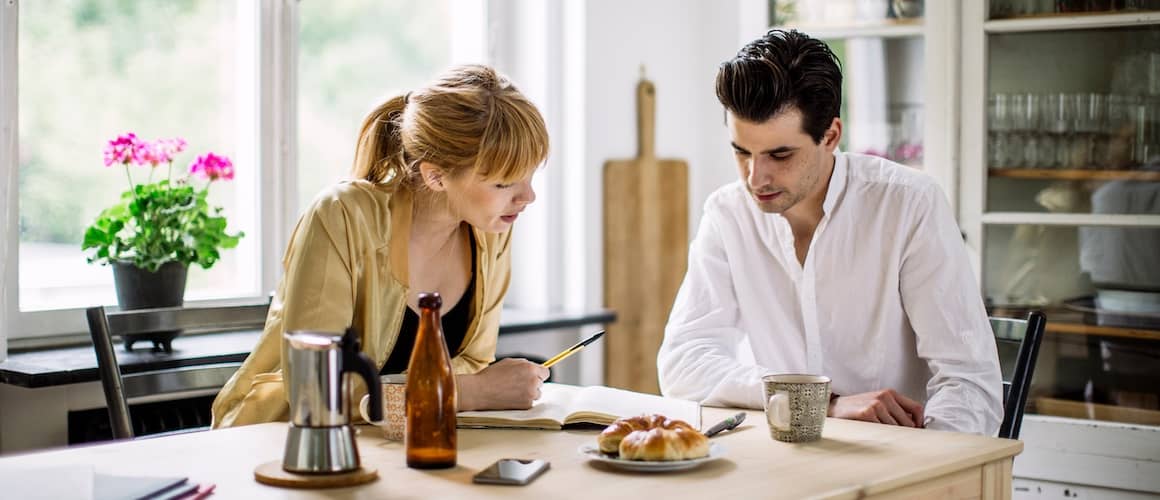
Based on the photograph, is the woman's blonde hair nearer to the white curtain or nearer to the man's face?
the man's face

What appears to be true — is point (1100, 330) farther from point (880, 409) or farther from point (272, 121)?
point (272, 121)

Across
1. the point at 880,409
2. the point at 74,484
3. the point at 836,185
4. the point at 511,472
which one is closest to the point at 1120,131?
the point at 836,185

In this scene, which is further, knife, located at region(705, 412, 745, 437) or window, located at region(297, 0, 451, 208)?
window, located at region(297, 0, 451, 208)

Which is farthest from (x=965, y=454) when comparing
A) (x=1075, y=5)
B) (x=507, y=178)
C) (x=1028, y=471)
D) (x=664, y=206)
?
(x=664, y=206)

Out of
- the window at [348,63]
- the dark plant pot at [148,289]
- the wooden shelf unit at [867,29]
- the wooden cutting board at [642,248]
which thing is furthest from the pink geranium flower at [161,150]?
the wooden shelf unit at [867,29]

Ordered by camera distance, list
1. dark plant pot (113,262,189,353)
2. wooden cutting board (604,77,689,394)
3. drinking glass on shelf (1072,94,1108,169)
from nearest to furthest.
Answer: dark plant pot (113,262,189,353), drinking glass on shelf (1072,94,1108,169), wooden cutting board (604,77,689,394)

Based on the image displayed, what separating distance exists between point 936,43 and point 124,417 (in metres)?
2.44

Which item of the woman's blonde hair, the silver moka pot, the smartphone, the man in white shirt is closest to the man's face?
the man in white shirt

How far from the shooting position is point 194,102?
3.18 m

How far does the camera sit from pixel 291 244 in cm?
195

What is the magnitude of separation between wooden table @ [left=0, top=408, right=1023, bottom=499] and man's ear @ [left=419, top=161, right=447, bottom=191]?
0.47 meters

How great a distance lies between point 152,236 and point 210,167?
0.22 m

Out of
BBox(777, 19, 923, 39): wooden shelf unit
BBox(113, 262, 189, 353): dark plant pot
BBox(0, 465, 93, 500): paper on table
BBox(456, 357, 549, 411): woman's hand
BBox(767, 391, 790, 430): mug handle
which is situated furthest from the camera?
BBox(777, 19, 923, 39): wooden shelf unit

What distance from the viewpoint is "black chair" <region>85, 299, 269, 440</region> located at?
77.0 inches
